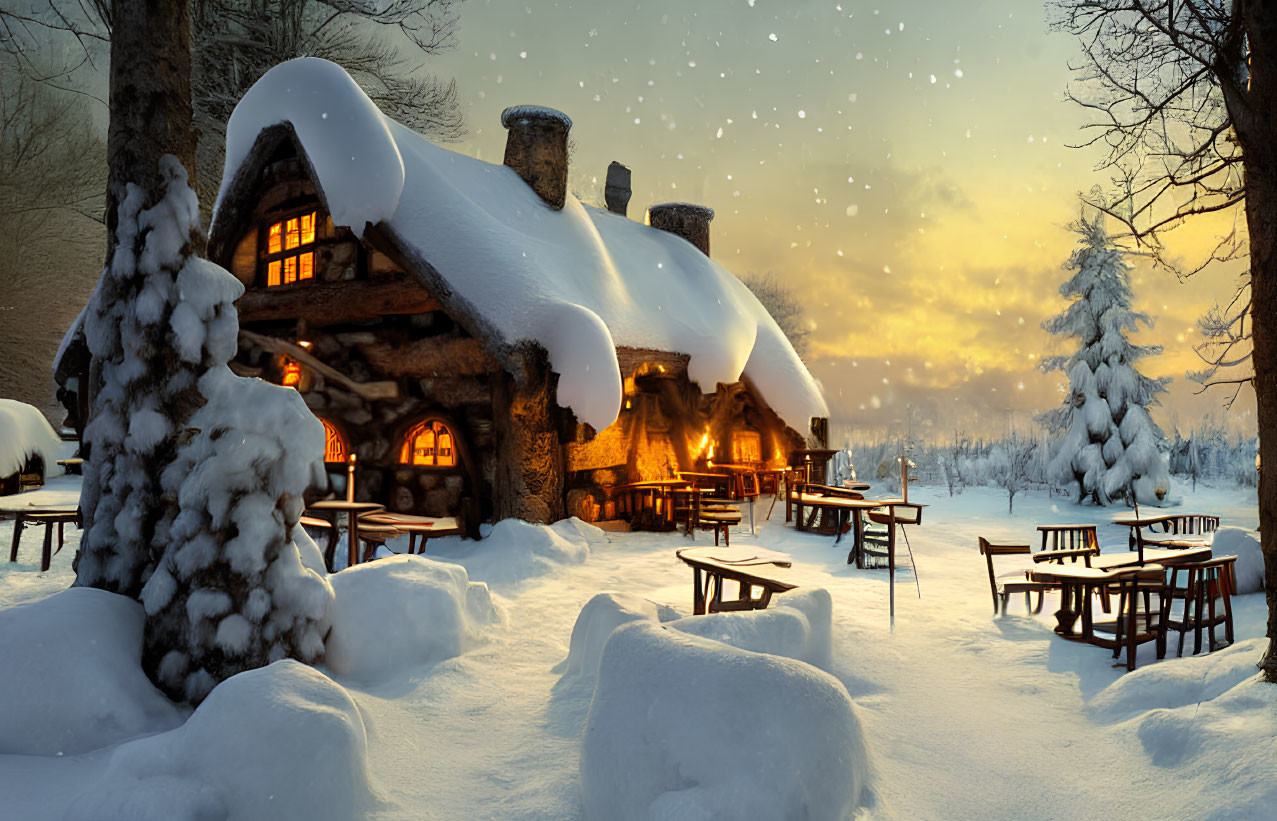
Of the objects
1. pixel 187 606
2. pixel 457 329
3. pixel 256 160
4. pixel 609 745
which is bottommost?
pixel 609 745

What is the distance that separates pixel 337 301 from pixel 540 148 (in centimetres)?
470

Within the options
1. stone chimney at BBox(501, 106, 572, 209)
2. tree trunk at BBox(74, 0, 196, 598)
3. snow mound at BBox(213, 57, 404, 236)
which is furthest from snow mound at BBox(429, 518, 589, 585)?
stone chimney at BBox(501, 106, 572, 209)

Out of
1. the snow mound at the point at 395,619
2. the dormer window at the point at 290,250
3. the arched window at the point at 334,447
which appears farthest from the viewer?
the dormer window at the point at 290,250

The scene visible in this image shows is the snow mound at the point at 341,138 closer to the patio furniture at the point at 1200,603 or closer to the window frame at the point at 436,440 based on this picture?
the window frame at the point at 436,440

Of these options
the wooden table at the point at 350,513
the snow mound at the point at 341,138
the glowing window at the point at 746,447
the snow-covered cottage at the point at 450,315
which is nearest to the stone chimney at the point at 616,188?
the snow-covered cottage at the point at 450,315

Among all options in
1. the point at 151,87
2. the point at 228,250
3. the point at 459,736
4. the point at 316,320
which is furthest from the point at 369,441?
the point at 459,736

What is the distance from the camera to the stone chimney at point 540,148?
12945mm

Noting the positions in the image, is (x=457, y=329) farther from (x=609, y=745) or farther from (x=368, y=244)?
(x=609, y=745)

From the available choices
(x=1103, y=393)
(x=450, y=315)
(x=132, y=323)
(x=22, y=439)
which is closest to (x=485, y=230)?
(x=450, y=315)

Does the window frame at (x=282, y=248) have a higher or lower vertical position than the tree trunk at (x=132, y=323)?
higher

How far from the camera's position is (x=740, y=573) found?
5.50 meters

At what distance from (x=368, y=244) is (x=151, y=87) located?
5874 mm

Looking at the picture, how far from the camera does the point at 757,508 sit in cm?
1490

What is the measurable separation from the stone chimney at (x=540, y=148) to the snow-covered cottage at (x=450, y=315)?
0.09 feet
